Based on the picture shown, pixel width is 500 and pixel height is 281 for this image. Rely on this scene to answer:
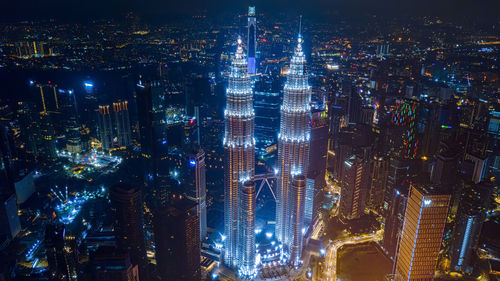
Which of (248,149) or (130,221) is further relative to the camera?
(248,149)

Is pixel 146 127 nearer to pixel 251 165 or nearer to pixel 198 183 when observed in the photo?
pixel 198 183

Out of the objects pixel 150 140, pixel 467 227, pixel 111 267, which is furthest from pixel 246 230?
pixel 467 227

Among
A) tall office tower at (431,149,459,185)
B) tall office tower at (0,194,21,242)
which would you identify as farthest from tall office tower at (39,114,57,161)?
tall office tower at (431,149,459,185)

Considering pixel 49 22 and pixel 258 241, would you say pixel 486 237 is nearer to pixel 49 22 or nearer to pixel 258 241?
pixel 258 241

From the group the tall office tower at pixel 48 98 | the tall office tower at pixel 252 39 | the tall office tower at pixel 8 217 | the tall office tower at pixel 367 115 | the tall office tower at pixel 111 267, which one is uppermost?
the tall office tower at pixel 252 39

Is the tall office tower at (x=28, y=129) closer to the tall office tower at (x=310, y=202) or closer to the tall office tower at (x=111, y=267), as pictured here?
the tall office tower at (x=111, y=267)

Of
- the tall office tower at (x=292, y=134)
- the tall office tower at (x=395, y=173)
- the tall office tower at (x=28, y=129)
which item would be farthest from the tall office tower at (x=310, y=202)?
the tall office tower at (x=28, y=129)

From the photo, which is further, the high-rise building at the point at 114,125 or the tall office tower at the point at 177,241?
the high-rise building at the point at 114,125

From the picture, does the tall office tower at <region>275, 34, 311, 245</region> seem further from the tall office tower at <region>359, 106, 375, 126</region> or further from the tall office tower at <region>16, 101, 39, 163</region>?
the tall office tower at <region>16, 101, 39, 163</region>
